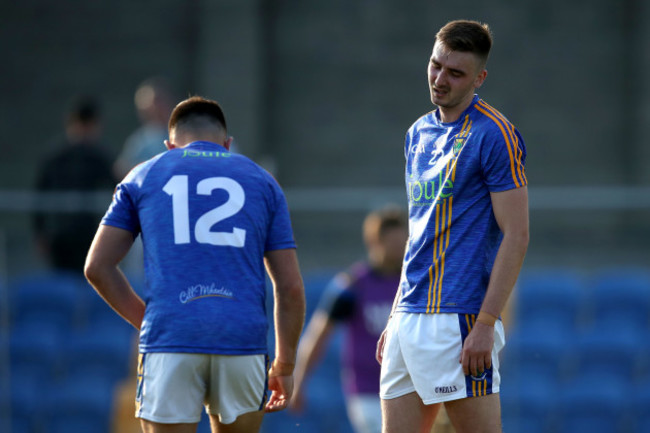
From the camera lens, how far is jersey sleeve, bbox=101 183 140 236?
351cm

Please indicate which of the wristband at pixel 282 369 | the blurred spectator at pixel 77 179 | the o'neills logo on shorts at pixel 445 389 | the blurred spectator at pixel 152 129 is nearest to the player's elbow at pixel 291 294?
the wristband at pixel 282 369

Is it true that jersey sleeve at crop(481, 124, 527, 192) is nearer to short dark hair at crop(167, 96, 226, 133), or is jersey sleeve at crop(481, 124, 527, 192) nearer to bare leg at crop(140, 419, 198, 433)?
short dark hair at crop(167, 96, 226, 133)

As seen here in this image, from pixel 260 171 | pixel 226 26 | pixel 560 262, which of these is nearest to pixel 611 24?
pixel 560 262

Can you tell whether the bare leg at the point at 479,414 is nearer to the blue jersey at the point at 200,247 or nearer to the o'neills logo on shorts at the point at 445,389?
the o'neills logo on shorts at the point at 445,389

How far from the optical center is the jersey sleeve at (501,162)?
325 centimetres

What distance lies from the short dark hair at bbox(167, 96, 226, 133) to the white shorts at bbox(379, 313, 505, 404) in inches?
43.3

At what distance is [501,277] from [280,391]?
105cm

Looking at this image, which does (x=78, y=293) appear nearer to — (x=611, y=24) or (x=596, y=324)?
(x=596, y=324)

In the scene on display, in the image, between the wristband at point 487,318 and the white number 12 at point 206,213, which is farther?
the white number 12 at point 206,213

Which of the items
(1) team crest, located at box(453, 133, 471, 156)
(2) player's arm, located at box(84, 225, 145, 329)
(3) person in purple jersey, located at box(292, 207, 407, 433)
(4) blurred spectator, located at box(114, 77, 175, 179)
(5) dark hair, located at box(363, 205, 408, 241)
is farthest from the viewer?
(4) blurred spectator, located at box(114, 77, 175, 179)

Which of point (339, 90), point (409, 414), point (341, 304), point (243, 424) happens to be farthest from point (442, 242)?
point (339, 90)

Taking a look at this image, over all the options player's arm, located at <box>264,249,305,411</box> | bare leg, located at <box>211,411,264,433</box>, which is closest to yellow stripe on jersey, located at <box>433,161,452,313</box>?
player's arm, located at <box>264,249,305,411</box>

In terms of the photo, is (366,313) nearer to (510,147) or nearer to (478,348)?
(478,348)

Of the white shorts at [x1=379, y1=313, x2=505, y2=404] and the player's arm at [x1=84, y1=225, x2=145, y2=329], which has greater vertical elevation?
the player's arm at [x1=84, y1=225, x2=145, y2=329]
